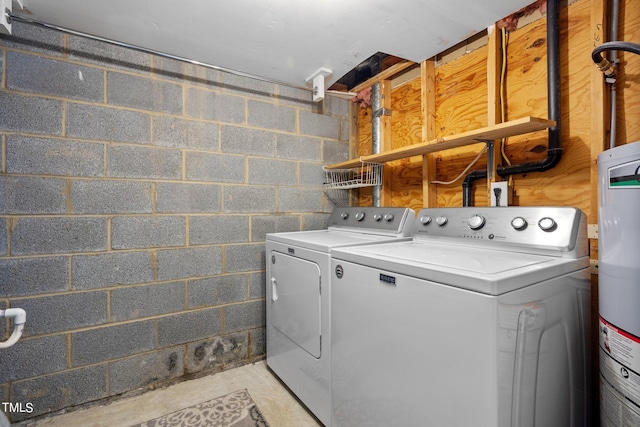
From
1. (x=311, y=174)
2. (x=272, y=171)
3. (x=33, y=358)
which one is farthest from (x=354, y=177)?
(x=33, y=358)

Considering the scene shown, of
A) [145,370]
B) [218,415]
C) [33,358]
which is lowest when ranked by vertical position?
[218,415]

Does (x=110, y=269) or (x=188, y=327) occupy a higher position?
(x=110, y=269)

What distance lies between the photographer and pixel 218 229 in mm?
2051

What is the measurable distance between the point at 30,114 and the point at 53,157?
231mm

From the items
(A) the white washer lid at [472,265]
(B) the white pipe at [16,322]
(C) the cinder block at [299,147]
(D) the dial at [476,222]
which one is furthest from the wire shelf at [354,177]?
(B) the white pipe at [16,322]

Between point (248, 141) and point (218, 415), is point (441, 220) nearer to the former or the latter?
point (248, 141)

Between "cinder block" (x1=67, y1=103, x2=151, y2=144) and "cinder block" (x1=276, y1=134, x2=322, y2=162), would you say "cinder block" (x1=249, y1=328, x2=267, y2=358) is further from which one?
"cinder block" (x1=67, y1=103, x2=151, y2=144)

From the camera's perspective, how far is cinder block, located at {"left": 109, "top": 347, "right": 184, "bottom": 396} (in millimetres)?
1767

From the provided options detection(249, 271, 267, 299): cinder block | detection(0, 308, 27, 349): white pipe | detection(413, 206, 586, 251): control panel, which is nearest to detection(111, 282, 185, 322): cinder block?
detection(249, 271, 267, 299): cinder block

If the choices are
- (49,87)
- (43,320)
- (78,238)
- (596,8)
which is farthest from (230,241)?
(596,8)

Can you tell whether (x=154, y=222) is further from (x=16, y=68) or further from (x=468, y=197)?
(x=468, y=197)

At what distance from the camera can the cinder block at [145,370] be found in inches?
69.6

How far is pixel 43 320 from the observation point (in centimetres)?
160

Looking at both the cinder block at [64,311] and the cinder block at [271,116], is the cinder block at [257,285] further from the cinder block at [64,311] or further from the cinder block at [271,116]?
the cinder block at [271,116]
